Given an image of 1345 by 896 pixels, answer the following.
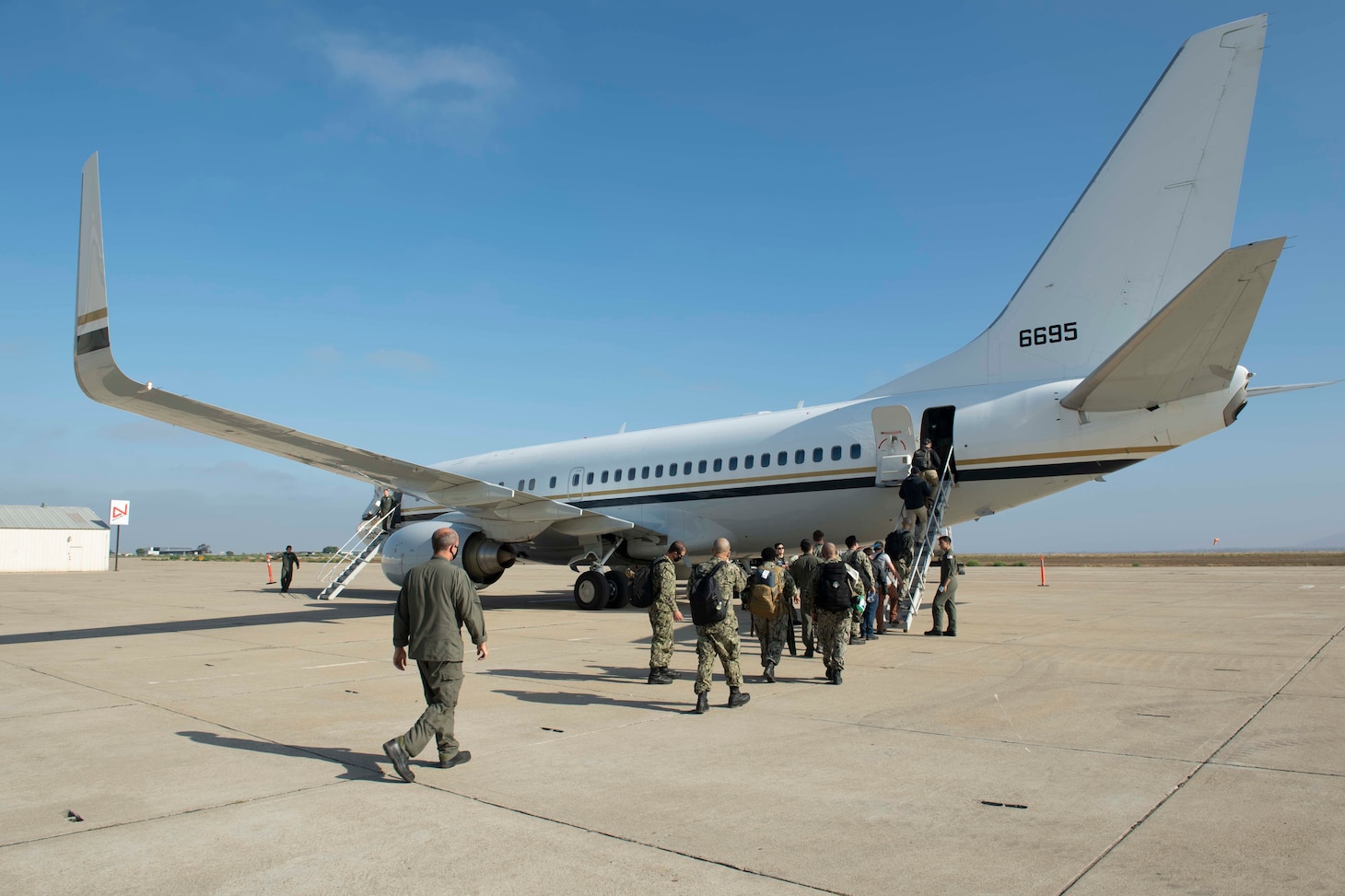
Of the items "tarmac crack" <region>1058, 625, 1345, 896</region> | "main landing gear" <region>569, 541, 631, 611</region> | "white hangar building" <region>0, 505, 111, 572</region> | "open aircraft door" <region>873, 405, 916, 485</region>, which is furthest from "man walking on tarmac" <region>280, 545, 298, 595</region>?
"white hangar building" <region>0, 505, 111, 572</region>

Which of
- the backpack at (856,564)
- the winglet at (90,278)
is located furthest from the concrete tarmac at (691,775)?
the winglet at (90,278)

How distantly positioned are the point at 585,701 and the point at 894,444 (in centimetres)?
883

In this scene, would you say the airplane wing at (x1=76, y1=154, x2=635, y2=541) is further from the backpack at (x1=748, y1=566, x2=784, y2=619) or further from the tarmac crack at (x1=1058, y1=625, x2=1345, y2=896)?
the tarmac crack at (x1=1058, y1=625, x2=1345, y2=896)

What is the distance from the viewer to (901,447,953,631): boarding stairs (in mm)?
12719

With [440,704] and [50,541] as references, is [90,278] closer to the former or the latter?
[440,704]

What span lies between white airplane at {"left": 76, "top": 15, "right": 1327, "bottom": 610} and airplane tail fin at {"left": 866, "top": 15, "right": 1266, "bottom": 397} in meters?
0.02

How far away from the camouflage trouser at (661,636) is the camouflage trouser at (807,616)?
Result: 181cm

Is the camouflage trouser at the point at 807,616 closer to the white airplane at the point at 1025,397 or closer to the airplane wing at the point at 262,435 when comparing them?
the white airplane at the point at 1025,397

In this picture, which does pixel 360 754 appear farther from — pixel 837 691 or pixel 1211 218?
pixel 1211 218

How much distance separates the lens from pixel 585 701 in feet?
24.7

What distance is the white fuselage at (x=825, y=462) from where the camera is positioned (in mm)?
12906

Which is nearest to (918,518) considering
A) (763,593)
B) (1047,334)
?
(1047,334)

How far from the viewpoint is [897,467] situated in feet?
47.7

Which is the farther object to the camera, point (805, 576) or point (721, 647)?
point (805, 576)
